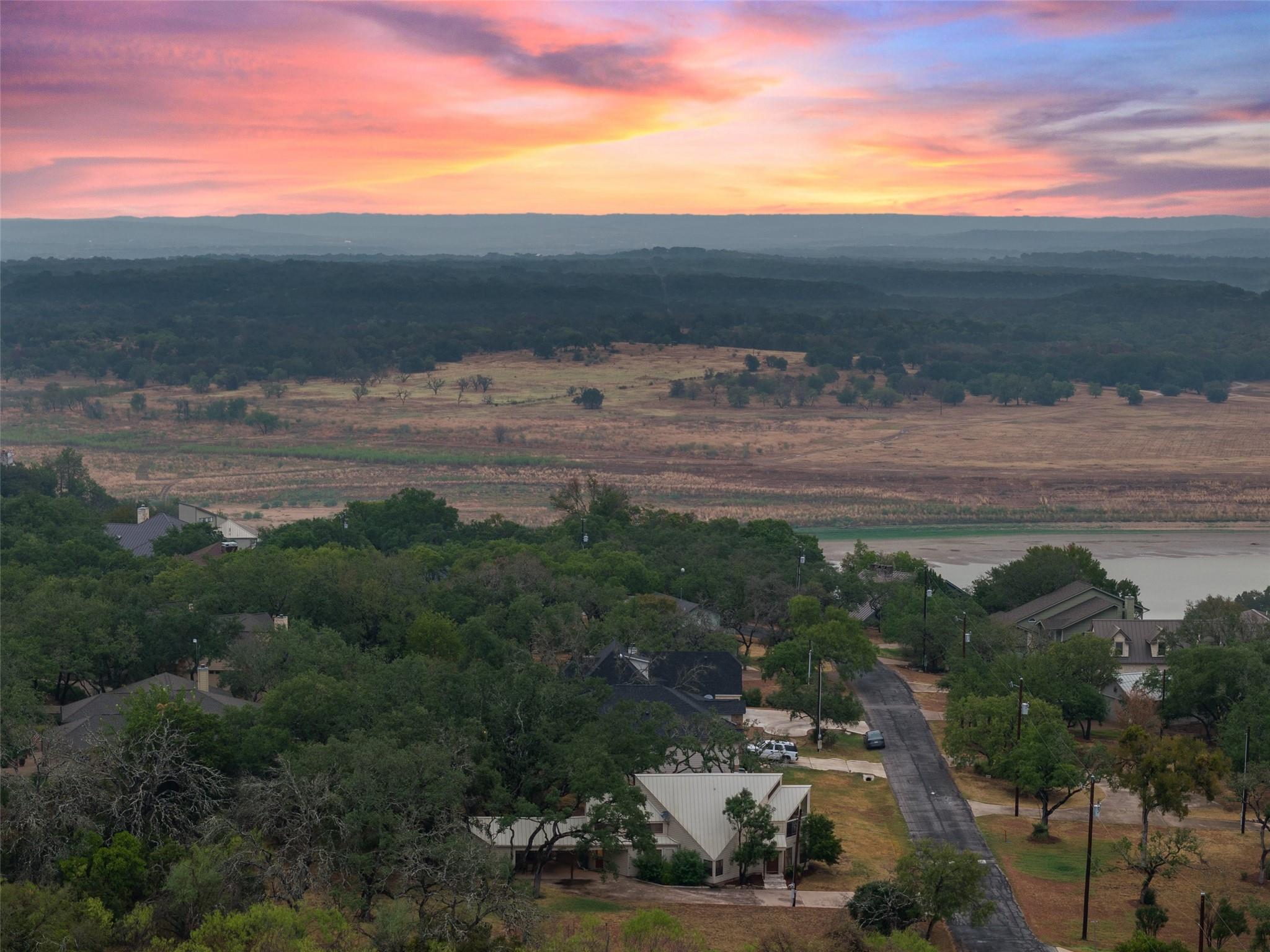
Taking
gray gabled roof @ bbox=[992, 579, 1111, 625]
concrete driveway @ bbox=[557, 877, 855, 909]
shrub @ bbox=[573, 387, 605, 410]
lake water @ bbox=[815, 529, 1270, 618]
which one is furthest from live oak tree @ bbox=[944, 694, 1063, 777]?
shrub @ bbox=[573, 387, 605, 410]

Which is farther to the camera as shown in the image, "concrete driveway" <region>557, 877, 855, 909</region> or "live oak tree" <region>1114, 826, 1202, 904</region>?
"live oak tree" <region>1114, 826, 1202, 904</region>

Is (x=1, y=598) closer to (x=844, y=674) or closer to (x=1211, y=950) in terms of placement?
(x=844, y=674)

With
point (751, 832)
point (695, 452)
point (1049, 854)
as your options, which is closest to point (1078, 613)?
point (1049, 854)

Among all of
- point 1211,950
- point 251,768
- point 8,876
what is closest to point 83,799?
point 8,876

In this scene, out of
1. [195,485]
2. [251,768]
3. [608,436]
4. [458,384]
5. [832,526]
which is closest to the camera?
[251,768]

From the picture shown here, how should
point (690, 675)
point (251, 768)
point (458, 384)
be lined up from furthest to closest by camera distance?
point (458, 384) → point (690, 675) → point (251, 768)

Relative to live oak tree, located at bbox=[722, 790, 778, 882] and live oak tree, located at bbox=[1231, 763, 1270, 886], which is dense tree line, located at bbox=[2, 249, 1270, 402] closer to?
live oak tree, located at bbox=[1231, 763, 1270, 886]
